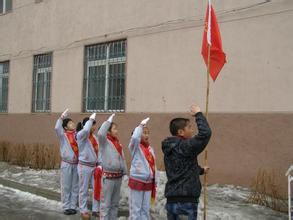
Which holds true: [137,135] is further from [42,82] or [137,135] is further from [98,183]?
[42,82]

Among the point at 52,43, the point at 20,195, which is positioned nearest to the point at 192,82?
the point at 20,195

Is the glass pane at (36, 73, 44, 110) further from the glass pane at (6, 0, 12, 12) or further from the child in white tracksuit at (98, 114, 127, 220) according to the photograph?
the child in white tracksuit at (98, 114, 127, 220)

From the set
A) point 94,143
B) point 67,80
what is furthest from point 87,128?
point 67,80

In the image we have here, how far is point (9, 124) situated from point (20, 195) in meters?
5.97

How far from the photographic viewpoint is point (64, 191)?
7188mm

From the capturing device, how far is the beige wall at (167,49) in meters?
7.96

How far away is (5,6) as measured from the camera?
614 inches

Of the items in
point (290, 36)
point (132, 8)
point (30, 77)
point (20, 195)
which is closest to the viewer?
point (290, 36)

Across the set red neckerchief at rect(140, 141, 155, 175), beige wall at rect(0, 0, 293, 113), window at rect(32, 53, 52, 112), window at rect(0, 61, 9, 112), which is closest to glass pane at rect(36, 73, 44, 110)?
window at rect(32, 53, 52, 112)

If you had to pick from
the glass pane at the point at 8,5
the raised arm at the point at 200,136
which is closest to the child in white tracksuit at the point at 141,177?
the raised arm at the point at 200,136

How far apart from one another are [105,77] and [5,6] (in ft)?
20.8

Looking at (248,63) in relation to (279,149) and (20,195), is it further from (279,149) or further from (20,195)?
(20,195)

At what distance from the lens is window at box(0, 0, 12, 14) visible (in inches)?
606

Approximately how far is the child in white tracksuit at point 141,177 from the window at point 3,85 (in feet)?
34.5
